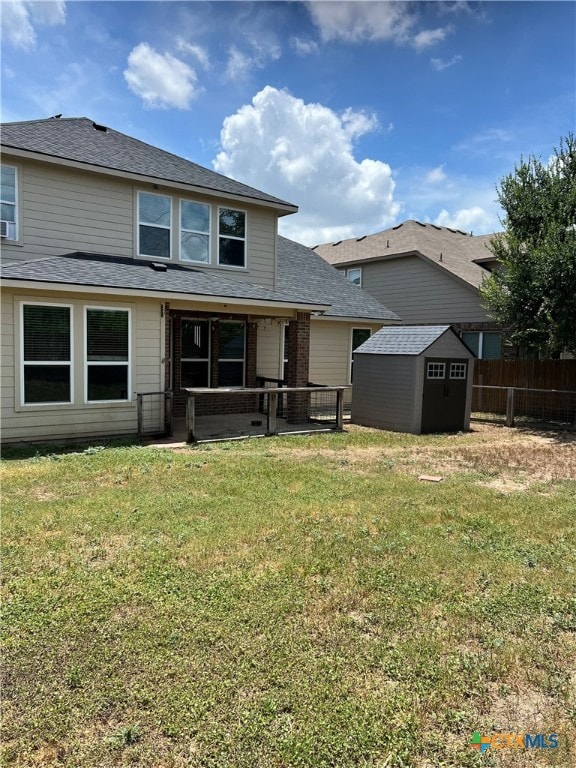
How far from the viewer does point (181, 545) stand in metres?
4.68

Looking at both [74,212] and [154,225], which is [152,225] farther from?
[74,212]

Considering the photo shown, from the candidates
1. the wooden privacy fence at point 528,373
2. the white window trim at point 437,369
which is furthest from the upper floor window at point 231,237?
the wooden privacy fence at point 528,373

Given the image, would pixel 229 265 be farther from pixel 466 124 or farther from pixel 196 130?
pixel 466 124

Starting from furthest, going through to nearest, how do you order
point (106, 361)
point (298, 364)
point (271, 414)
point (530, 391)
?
point (530, 391) → point (298, 364) → point (271, 414) → point (106, 361)

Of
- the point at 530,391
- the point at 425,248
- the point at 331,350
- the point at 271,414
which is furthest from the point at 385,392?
the point at 425,248

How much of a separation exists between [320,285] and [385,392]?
5.42 meters

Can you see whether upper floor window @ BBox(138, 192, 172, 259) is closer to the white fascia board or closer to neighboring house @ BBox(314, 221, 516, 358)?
the white fascia board

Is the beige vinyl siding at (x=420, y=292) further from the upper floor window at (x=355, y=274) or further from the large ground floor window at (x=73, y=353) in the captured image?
the large ground floor window at (x=73, y=353)

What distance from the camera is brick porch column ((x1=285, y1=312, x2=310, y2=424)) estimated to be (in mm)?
12586

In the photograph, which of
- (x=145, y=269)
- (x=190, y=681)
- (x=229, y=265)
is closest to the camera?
(x=190, y=681)

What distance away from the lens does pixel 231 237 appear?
1298cm

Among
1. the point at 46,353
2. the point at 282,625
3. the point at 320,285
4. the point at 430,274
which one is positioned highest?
Answer: the point at 430,274

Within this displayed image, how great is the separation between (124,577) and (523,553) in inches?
140

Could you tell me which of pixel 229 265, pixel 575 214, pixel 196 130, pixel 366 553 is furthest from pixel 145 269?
pixel 575 214
